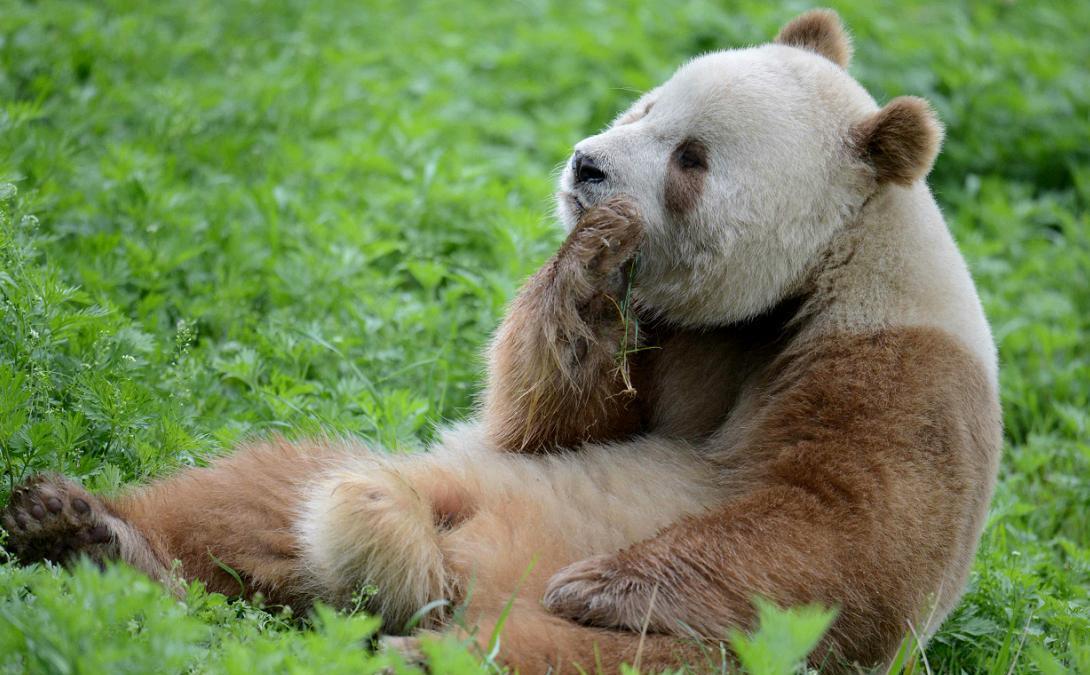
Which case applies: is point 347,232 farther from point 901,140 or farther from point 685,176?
point 901,140

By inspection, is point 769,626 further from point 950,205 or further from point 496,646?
point 950,205

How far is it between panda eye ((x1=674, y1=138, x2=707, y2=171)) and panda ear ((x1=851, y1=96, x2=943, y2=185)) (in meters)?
0.58

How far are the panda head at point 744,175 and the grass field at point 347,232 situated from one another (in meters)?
1.47

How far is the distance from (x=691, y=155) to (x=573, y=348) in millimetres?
888

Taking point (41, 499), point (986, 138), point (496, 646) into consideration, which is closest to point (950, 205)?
point (986, 138)

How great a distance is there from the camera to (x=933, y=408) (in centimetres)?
419

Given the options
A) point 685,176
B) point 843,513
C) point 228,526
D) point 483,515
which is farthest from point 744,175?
point 228,526

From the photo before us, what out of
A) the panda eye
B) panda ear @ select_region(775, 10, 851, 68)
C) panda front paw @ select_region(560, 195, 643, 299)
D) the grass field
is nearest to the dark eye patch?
the panda eye

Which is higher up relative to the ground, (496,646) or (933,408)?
(933,408)

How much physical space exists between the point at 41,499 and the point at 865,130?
127 inches

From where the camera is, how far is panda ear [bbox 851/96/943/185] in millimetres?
4465

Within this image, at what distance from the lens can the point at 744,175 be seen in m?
4.58

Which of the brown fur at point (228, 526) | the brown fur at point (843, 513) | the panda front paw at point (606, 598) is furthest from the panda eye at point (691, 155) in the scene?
A: the brown fur at point (228, 526)

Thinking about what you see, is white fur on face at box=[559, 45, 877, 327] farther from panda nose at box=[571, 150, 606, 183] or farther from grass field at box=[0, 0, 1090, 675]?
grass field at box=[0, 0, 1090, 675]
